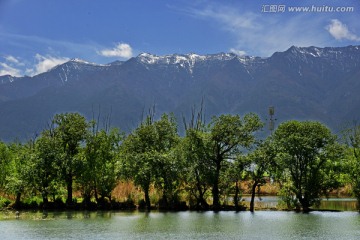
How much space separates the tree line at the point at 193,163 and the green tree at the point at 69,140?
14cm

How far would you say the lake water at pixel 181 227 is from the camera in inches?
1555

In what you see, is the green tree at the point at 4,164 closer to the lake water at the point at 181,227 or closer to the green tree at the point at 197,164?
the lake water at the point at 181,227

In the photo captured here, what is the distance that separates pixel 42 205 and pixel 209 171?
2568 cm

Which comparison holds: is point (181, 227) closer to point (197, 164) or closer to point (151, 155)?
point (197, 164)

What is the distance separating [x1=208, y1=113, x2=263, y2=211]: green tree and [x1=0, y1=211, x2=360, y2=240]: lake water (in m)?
12.3

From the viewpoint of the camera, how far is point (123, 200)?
239 ft

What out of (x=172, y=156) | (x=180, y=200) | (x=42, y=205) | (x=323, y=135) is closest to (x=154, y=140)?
(x=172, y=156)

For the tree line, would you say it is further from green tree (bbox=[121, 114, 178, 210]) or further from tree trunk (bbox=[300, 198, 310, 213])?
green tree (bbox=[121, 114, 178, 210])

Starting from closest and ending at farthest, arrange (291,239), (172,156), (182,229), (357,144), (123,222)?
1. (291,239)
2. (182,229)
3. (123,222)
4. (357,144)
5. (172,156)

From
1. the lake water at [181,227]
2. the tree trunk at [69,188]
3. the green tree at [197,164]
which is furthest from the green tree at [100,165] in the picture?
the lake water at [181,227]

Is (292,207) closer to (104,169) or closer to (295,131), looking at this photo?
(295,131)

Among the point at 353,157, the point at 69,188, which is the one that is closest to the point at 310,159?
the point at 353,157

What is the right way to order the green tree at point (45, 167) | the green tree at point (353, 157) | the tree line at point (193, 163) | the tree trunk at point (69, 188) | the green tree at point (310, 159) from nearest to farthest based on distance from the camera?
1. the green tree at point (353, 157)
2. the green tree at point (310, 159)
3. the tree line at point (193, 163)
4. the green tree at point (45, 167)
5. the tree trunk at point (69, 188)

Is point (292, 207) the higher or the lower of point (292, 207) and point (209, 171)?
the lower
